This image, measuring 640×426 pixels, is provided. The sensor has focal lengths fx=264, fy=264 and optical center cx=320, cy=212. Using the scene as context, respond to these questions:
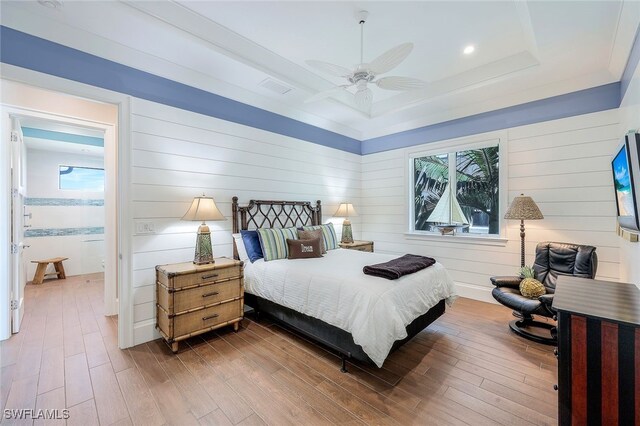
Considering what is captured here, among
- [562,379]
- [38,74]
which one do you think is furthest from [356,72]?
[38,74]

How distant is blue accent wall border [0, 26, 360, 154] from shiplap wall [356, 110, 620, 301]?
302cm

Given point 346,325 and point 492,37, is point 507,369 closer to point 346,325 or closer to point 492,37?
point 346,325

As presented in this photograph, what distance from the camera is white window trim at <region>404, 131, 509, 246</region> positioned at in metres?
3.89

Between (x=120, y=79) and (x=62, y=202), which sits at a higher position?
(x=120, y=79)

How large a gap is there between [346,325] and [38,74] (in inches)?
136

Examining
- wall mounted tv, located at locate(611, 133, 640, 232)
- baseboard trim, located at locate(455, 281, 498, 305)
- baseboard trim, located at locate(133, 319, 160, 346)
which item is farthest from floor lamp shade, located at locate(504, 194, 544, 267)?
baseboard trim, located at locate(133, 319, 160, 346)

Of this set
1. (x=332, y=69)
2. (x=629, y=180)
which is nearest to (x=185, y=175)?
(x=332, y=69)

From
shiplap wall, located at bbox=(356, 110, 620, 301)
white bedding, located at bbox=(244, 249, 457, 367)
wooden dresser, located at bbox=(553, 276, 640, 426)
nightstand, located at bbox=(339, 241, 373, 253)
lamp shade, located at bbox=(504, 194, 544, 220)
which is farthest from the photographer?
nightstand, located at bbox=(339, 241, 373, 253)

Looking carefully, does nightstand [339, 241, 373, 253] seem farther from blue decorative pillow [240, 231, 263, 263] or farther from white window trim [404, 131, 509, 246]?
blue decorative pillow [240, 231, 263, 263]

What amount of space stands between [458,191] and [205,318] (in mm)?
4248

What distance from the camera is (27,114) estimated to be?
302 cm

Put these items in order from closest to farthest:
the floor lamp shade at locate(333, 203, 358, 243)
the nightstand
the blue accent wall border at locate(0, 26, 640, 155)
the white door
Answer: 1. the blue accent wall border at locate(0, 26, 640, 155)
2. the white door
3. the nightstand
4. the floor lamp shade at locate(333, 203, 358, 243)

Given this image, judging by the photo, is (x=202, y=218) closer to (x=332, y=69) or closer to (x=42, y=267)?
(x=332, y=69)

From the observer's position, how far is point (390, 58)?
220 cm
